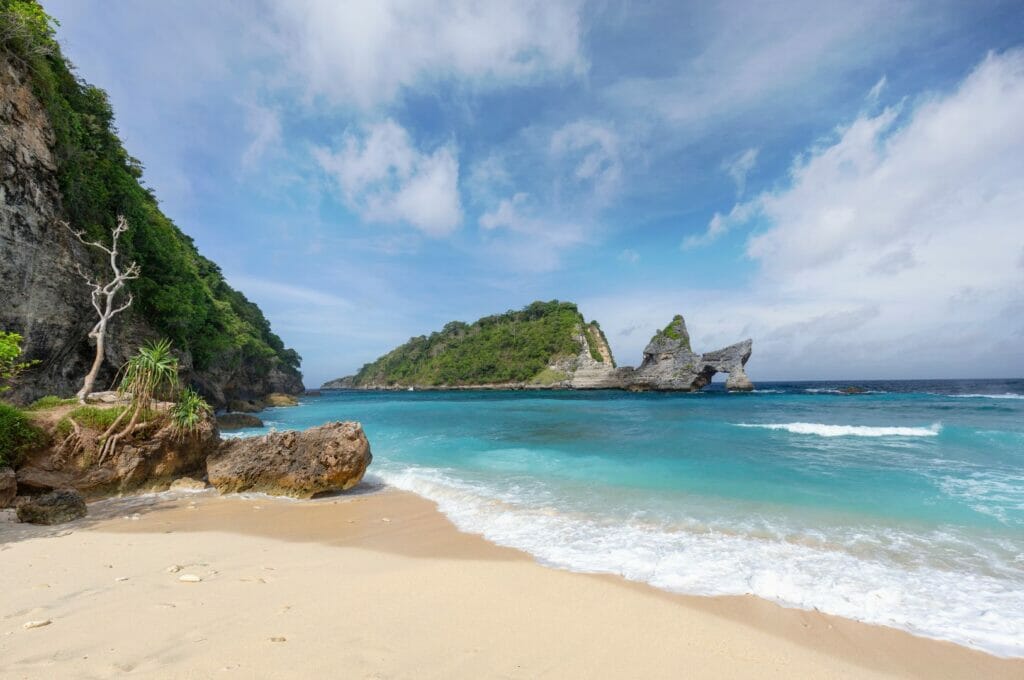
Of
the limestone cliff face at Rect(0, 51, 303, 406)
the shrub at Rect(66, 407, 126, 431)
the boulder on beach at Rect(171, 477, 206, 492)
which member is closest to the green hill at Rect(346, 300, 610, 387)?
the limestone cliff face at Rect(0, 51, 303, 406)

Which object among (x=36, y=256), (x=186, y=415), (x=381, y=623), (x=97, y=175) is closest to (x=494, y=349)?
(x=97, y=175)

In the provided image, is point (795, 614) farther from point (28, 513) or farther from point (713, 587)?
point (28, 513)

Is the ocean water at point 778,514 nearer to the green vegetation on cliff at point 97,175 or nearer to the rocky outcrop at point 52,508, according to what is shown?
the rocky outcrop at point 52,508

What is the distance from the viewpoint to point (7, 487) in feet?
23.0

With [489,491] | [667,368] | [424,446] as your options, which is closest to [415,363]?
[667,368]

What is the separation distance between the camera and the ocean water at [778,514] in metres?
4.76

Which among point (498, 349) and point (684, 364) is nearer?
point (684, 364)

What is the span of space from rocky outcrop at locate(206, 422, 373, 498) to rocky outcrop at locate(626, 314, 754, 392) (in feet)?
226

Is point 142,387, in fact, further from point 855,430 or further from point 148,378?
point 855,430

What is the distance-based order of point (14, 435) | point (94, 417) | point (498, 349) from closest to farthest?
point (14, 435), point (94, 417), point (498, 349)

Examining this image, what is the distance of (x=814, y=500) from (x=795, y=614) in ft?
18.1

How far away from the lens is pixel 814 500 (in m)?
8.58

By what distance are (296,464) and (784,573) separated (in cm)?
973

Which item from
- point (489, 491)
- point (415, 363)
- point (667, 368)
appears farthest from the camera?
point (415, 363)
